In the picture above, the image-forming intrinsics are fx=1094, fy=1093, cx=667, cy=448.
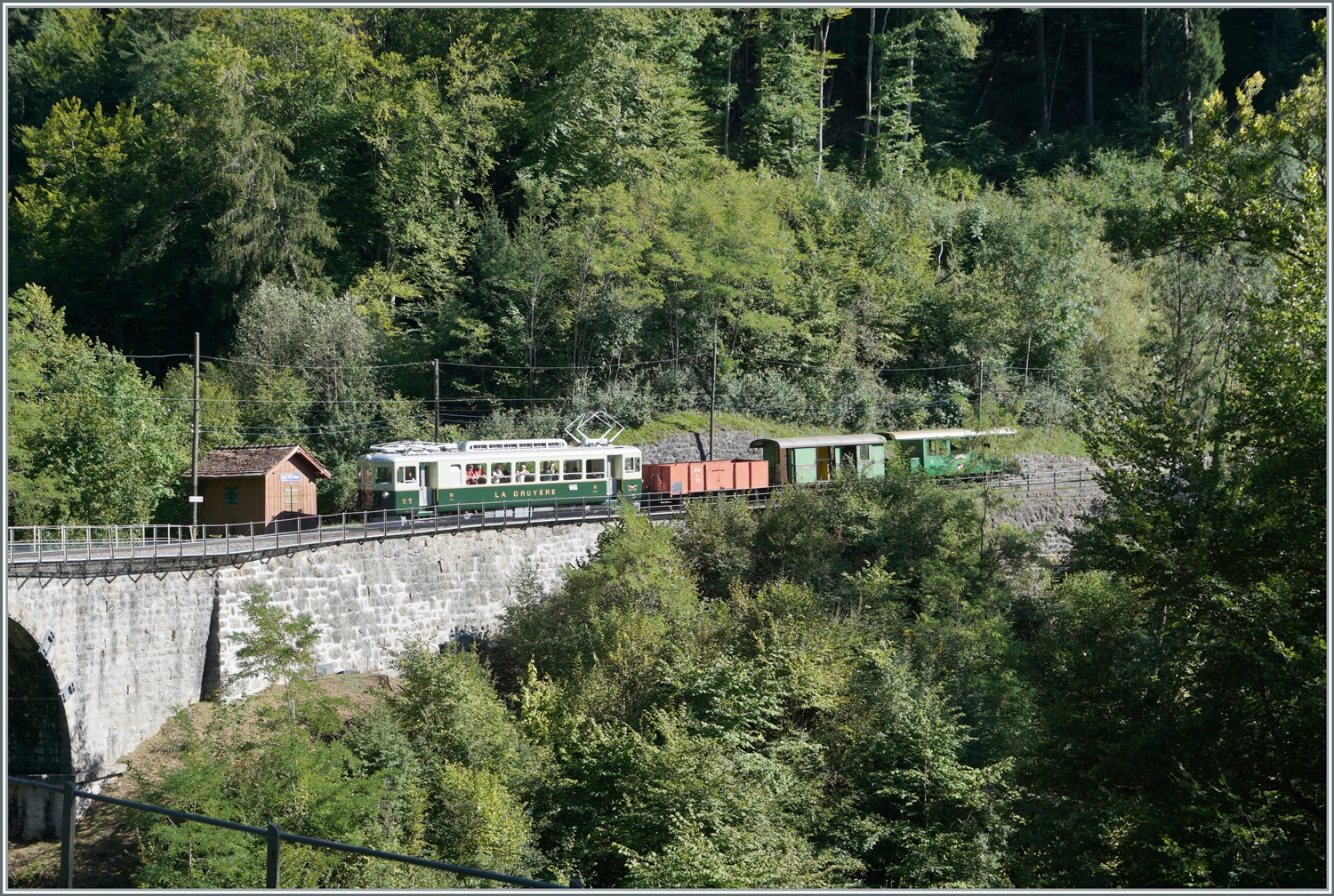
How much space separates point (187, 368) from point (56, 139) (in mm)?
15546

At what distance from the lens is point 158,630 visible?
2405 cm

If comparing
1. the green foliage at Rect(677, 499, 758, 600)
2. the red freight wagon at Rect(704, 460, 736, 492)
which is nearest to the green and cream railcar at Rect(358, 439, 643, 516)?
the red freight wagon at Rect(704, 460, 736, 492)

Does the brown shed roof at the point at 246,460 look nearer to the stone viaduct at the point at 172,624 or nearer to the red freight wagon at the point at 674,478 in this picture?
the stone viaduct at the point at 172,624

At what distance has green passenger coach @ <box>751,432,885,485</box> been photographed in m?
40.0

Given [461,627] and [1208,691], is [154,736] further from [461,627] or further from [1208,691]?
[1208,691]

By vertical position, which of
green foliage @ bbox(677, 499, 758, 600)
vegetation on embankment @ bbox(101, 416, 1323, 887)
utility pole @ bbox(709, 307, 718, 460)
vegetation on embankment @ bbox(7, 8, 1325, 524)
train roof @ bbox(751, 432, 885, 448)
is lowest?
vegetation on embankment @ bbox(101, 416, 1323, 887)

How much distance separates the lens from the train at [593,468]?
108 feet

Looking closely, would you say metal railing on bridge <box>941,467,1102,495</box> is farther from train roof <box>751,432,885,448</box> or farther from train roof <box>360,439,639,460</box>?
train roof <box>360,439,639,460</box>

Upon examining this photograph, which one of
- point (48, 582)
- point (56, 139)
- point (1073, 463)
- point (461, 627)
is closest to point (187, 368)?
point (56, 139)

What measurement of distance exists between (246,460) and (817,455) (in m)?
19.9

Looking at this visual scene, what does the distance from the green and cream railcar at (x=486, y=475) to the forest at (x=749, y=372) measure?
13.8 ft

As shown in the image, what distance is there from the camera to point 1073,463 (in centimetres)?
4603

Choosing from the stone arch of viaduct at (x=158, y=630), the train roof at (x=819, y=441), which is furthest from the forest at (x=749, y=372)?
the train roof at (x=819, y=441)

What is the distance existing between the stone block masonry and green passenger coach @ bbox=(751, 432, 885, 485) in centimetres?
989
